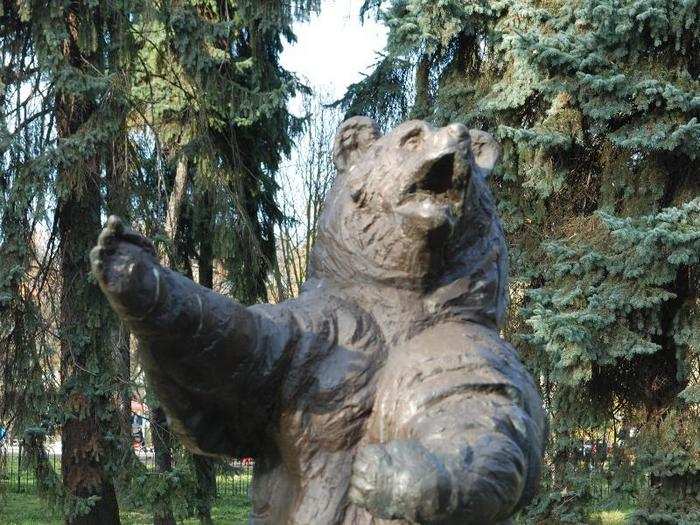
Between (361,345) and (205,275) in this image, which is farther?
(205,275)

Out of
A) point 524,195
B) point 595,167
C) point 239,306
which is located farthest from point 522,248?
point 239,306

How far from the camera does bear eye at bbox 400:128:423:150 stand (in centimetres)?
233

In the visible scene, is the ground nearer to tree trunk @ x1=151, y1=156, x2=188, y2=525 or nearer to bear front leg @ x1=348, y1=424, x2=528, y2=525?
tree trunk @ x1=151, y1=156, x2=188, y2=525

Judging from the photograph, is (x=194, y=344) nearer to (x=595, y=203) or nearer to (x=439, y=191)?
(x=439, y=191)

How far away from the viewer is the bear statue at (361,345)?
6.33ft

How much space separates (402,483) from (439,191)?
87 centimetres

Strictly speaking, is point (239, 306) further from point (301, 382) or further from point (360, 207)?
point (360, 207)

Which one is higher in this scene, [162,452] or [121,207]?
[121,207]

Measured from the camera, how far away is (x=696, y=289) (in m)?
8.44

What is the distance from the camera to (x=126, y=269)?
181 cm

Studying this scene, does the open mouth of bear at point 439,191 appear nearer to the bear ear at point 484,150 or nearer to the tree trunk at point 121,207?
the bear ear at point 484,150

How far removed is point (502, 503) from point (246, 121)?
7.84 metres

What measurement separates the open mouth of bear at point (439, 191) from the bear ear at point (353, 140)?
0.35m

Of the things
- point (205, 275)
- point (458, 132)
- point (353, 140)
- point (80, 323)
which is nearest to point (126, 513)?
point (205, 275)
